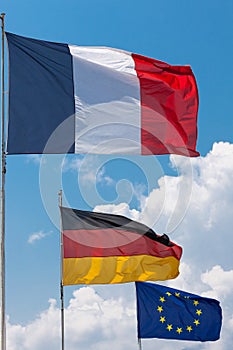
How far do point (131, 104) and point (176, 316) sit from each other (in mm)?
12832

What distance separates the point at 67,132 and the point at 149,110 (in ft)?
11.4

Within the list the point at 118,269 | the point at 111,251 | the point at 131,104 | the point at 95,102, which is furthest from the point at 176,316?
the point at 95,102

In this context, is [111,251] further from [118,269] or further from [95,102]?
[95,102]

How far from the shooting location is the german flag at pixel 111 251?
29297 millimetres

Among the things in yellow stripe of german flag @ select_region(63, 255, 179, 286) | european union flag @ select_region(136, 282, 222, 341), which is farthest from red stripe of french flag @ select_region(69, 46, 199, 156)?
european union flag @ select_region(136, 282, 222, 341)

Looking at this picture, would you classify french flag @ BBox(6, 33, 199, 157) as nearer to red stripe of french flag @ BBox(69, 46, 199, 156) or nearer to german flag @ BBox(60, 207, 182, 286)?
red stripe of french flag @ BBox(69, 46, 199, 156)

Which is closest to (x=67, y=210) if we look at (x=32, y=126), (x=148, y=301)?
(x=148, y=301)

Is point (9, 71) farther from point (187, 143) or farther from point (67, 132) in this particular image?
point (187, 143)

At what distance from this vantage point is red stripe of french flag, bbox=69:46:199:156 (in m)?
21.3

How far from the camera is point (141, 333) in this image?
105 feet

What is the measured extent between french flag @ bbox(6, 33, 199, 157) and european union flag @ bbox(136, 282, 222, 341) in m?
10.8

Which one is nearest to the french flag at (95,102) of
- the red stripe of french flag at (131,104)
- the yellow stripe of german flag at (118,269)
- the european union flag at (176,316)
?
the red stripe of french flag at (131,104)

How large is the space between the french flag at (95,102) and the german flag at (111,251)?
26.8ft

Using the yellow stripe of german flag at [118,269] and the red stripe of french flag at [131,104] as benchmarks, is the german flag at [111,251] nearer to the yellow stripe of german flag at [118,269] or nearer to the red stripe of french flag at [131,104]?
the yellow stripe of german flag at [118,269]
